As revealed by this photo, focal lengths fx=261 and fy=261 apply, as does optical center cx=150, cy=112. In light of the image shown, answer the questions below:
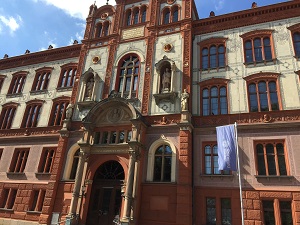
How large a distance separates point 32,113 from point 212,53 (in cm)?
1917

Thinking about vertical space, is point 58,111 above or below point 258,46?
below

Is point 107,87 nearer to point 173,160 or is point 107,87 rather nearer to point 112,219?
point 173,160

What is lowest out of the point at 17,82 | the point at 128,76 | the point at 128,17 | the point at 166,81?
the point at 166,81

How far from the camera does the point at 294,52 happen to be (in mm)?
19656

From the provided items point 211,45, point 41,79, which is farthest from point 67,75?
point 211,45

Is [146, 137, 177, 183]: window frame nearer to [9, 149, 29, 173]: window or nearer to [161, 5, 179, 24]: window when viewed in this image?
[161, 5, 179, 24]: window

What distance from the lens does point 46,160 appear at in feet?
79.1

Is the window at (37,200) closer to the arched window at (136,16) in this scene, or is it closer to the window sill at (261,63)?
the arched window at (136,16)

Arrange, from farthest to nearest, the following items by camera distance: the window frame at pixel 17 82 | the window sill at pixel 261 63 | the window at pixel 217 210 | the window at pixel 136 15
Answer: the window frame at pixel 17 82 → the window at pixel 136 15 → the window sill at pixel 261 63 → the window at pixel 217 210

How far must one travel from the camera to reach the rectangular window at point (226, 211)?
16.8 meters

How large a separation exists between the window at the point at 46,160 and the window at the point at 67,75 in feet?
23.4

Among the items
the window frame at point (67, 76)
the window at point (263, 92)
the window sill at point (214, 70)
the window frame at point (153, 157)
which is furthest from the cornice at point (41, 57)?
the window at point (263, 92)

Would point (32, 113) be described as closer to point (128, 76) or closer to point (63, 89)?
point (63, 89)

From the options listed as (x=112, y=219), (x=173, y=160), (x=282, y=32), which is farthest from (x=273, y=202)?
(x=282, y=32)
